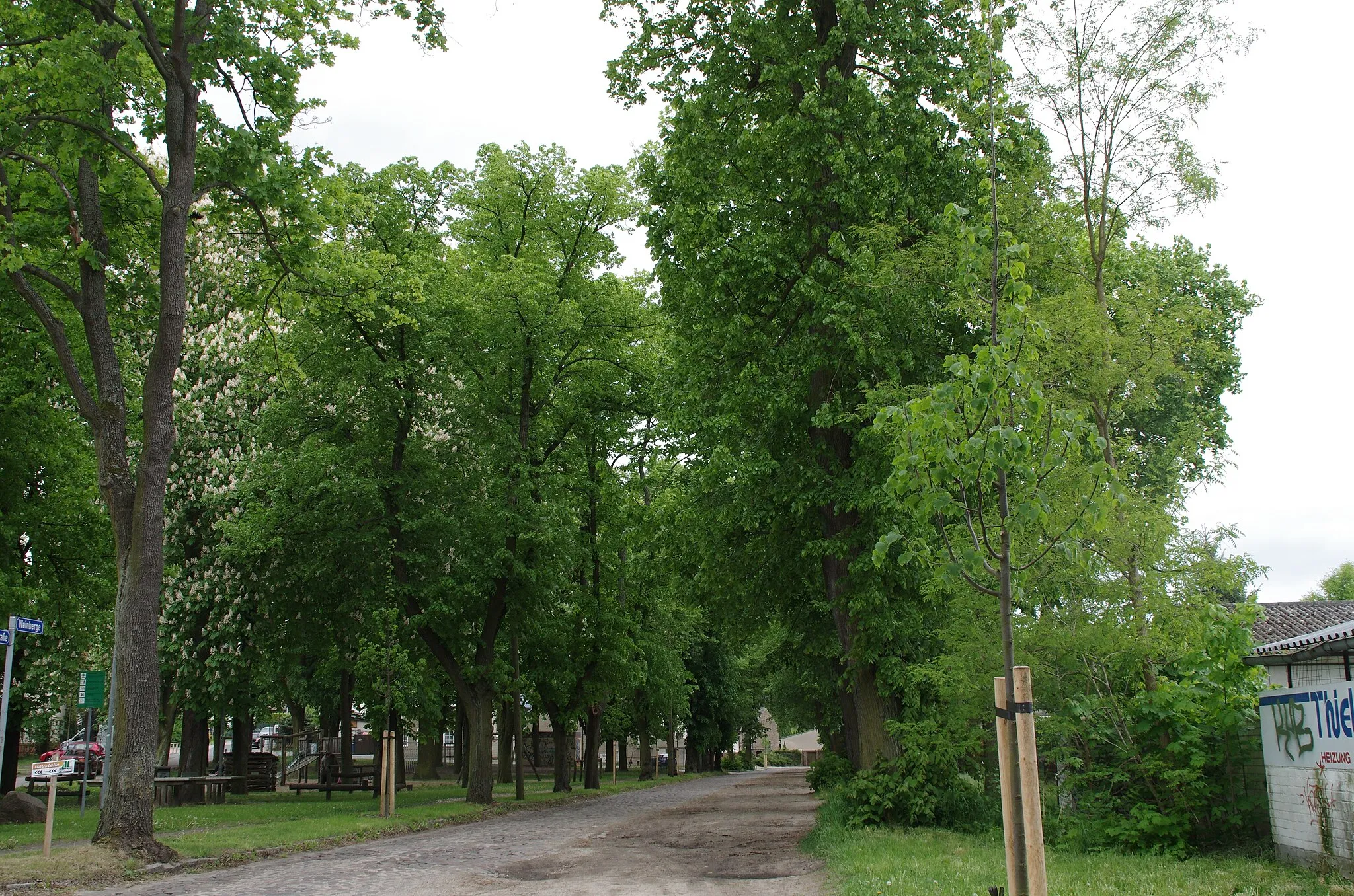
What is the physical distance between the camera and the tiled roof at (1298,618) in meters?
22.5

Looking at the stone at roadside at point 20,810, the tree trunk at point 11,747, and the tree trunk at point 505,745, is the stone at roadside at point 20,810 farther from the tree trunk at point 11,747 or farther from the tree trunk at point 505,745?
the tree trunk at point 505,745

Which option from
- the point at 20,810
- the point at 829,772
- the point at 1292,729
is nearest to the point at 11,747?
the point at 20,810

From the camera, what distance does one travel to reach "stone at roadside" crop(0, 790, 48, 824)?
1942 cm

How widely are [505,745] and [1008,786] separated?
34.3 m

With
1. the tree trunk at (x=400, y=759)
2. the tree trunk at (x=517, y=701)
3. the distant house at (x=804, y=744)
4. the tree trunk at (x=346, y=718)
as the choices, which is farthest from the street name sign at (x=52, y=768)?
the distant house at (x=804, y=744)

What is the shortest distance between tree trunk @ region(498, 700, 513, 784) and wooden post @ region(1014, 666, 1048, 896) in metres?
30.8

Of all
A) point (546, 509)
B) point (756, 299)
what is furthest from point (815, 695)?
point (756, 299)

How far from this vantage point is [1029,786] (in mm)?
5207

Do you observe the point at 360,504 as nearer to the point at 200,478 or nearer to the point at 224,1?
the point at 200,478

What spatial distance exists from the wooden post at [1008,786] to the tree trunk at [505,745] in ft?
100

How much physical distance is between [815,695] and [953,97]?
2097 cm

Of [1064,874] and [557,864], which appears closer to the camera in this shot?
[1064,874]

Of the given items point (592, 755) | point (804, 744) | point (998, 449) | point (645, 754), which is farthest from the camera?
point (804, 744)

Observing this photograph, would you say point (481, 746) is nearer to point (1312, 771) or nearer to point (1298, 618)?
point (1312, 771)
